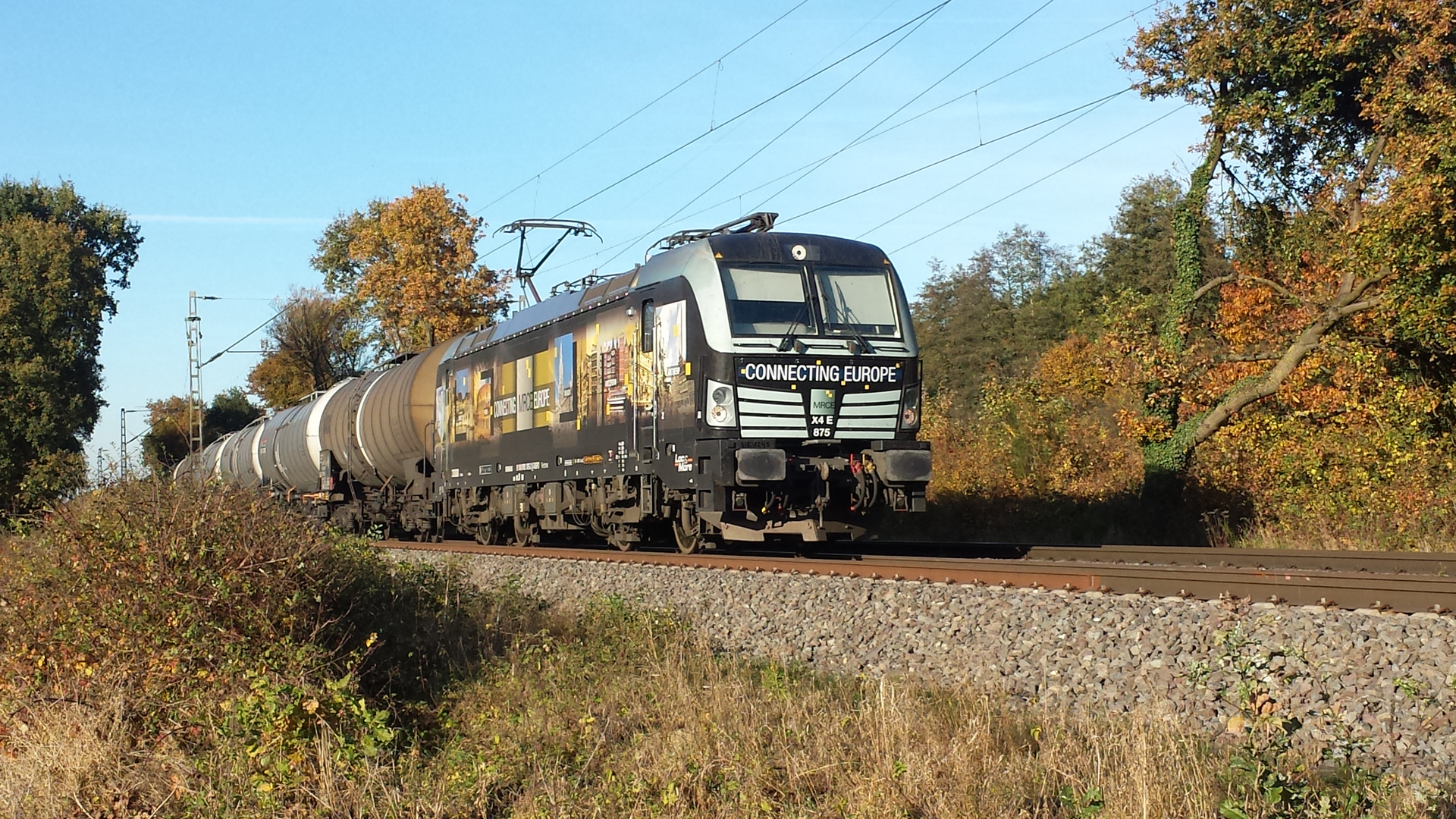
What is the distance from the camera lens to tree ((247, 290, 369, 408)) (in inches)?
2756

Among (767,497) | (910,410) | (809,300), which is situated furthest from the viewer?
(910,410)

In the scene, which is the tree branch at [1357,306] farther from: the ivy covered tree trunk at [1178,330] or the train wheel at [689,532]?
the train wheel at [689,532]

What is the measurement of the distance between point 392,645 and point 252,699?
80.8 inches

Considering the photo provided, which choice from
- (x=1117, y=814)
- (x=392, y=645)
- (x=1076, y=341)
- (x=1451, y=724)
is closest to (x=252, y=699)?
(x=392, y=645)

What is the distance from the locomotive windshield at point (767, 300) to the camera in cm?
1331

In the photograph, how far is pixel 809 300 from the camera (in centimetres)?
1375

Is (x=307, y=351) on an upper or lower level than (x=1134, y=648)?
upper

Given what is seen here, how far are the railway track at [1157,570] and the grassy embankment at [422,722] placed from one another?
3064mm

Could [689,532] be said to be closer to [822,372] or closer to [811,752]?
[822,372]

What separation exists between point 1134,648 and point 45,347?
40.5 metres

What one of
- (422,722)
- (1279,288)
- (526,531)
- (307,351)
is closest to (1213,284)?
(1279,288)

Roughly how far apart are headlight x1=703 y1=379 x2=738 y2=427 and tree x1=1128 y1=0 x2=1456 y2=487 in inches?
356

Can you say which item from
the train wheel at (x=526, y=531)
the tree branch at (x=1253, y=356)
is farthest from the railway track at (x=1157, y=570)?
the tree branch at (x=1253, y=356)

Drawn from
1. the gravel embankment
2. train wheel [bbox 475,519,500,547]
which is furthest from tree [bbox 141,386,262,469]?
the gravel embankment
